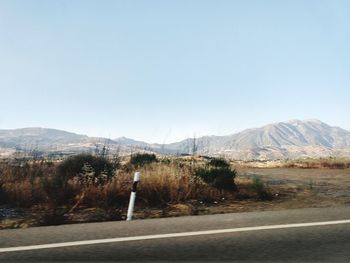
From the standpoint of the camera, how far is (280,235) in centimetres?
648

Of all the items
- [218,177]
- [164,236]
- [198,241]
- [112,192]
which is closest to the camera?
[198,241]

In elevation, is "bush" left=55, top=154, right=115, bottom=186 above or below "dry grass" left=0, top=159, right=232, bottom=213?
above

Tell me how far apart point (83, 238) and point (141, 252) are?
118 cm

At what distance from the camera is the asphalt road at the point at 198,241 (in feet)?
17.9

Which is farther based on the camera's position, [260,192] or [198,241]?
[260,192]

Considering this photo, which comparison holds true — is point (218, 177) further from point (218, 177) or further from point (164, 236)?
point (164, 236)

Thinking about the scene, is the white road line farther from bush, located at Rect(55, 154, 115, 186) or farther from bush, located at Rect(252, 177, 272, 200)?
bush, located at Rect(55, 154, 115, 186)

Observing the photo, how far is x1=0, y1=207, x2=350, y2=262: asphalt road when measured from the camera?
5.47m

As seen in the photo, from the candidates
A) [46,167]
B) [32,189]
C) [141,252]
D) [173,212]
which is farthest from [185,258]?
[46,167]

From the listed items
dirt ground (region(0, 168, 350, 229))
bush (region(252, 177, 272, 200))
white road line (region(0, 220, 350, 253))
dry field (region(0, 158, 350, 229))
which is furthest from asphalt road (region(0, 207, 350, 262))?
bush (region(252, 177, 272, 200))

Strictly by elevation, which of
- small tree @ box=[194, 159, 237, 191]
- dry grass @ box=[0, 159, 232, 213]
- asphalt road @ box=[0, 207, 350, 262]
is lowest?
asphalt road @ box=[0, 207, 350, 262]

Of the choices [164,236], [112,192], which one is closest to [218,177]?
[112,192]

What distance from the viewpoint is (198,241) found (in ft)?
20.4

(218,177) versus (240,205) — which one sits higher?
(218,177)
